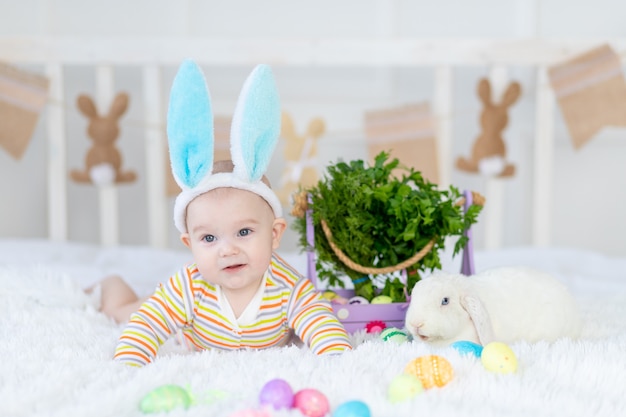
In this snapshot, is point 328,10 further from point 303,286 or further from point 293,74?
point 303,286

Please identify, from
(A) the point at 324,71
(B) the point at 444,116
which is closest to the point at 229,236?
(B) the point at 444,116

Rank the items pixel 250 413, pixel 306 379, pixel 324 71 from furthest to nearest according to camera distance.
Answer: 1. pixel 324 71
2. pixel 306 379
3. pixel 250 413

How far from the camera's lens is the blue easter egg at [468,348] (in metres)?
0.73

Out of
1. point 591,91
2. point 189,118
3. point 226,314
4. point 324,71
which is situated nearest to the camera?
point 189,118

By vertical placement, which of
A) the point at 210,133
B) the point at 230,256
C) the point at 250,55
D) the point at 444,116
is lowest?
the point at 230,256

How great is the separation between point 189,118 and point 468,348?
1.36 ft

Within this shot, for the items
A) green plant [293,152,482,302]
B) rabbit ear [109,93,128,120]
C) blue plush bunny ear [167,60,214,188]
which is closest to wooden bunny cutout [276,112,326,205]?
rabbit ear [109,93,128,120]

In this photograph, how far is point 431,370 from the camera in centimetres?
66

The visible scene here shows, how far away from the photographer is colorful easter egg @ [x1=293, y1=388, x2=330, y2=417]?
0.59 meters

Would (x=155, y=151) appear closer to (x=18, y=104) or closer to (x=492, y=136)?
(x=18, y=104)

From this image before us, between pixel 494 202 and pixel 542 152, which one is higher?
pixel 542 152

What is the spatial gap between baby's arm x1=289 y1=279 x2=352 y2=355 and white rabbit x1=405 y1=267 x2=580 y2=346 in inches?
A: 3.6

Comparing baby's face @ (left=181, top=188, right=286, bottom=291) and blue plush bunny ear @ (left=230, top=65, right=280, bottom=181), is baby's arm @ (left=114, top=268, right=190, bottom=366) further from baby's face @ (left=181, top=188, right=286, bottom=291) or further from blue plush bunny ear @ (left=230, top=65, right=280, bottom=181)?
blue plush bunny ear @ (left=230, top=65, right=280, bottom=181)

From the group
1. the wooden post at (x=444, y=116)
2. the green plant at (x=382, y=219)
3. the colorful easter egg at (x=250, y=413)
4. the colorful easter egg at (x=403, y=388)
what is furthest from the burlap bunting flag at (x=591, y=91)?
the colorful easter egg at (x=250, y=413)
